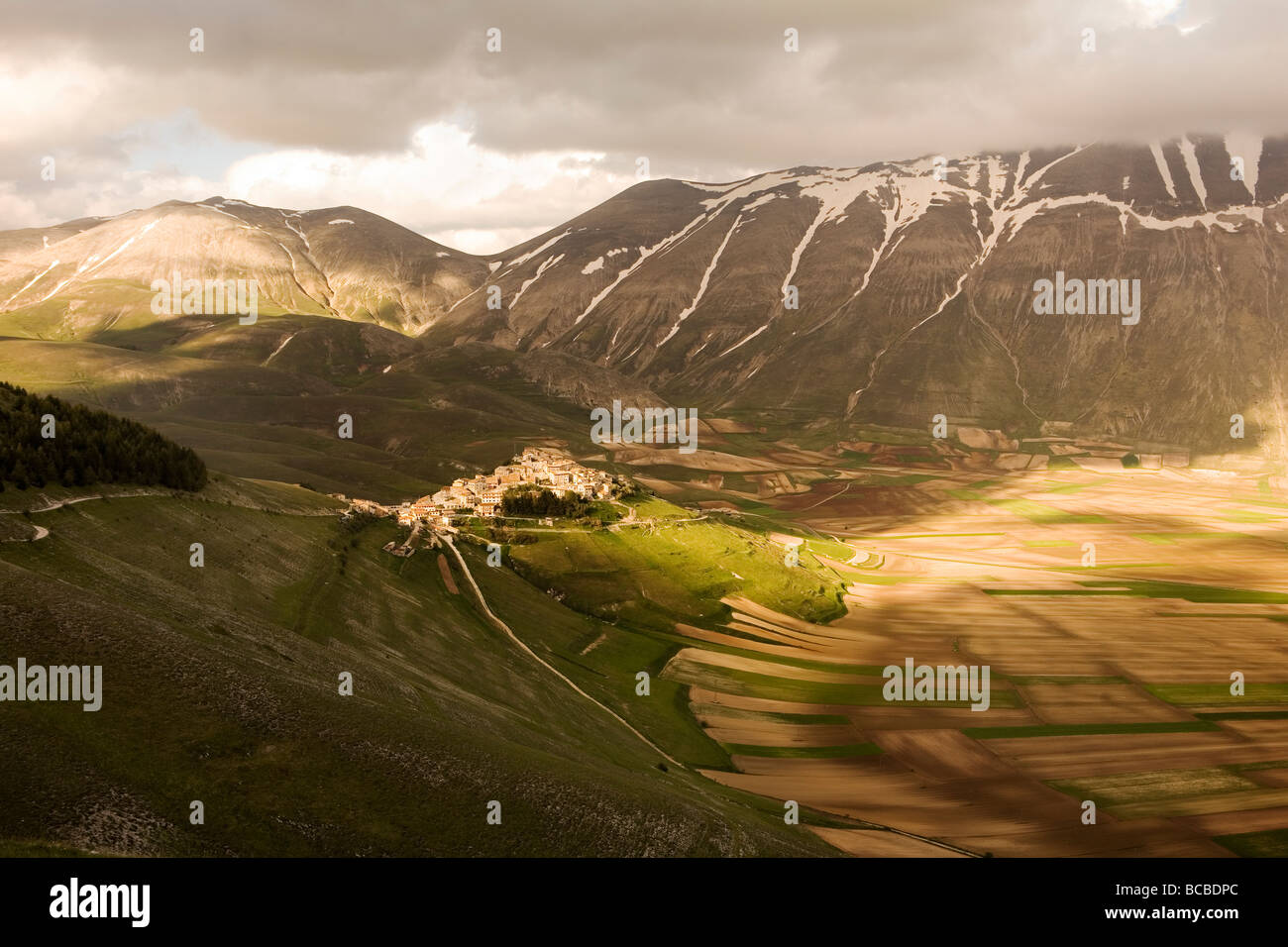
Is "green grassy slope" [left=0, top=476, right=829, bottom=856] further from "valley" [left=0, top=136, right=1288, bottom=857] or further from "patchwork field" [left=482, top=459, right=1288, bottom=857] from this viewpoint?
"patchwork field" [left=482, top=459, right=1288, bottom=857]

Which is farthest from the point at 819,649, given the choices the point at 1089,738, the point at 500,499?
the point at 500,499

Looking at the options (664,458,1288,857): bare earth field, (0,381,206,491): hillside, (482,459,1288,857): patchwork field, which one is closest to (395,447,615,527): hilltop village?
(482,459,1288,857): patchwork field

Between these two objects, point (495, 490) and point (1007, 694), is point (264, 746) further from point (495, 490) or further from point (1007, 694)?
point (495, 490)

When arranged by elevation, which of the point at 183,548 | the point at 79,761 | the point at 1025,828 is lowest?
the point at 1025,828

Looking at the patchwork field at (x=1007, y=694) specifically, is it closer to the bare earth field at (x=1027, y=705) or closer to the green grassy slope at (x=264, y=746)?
the bare earth field at (x=1027, y=705)

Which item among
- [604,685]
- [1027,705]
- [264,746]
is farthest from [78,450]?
[1027,705]
